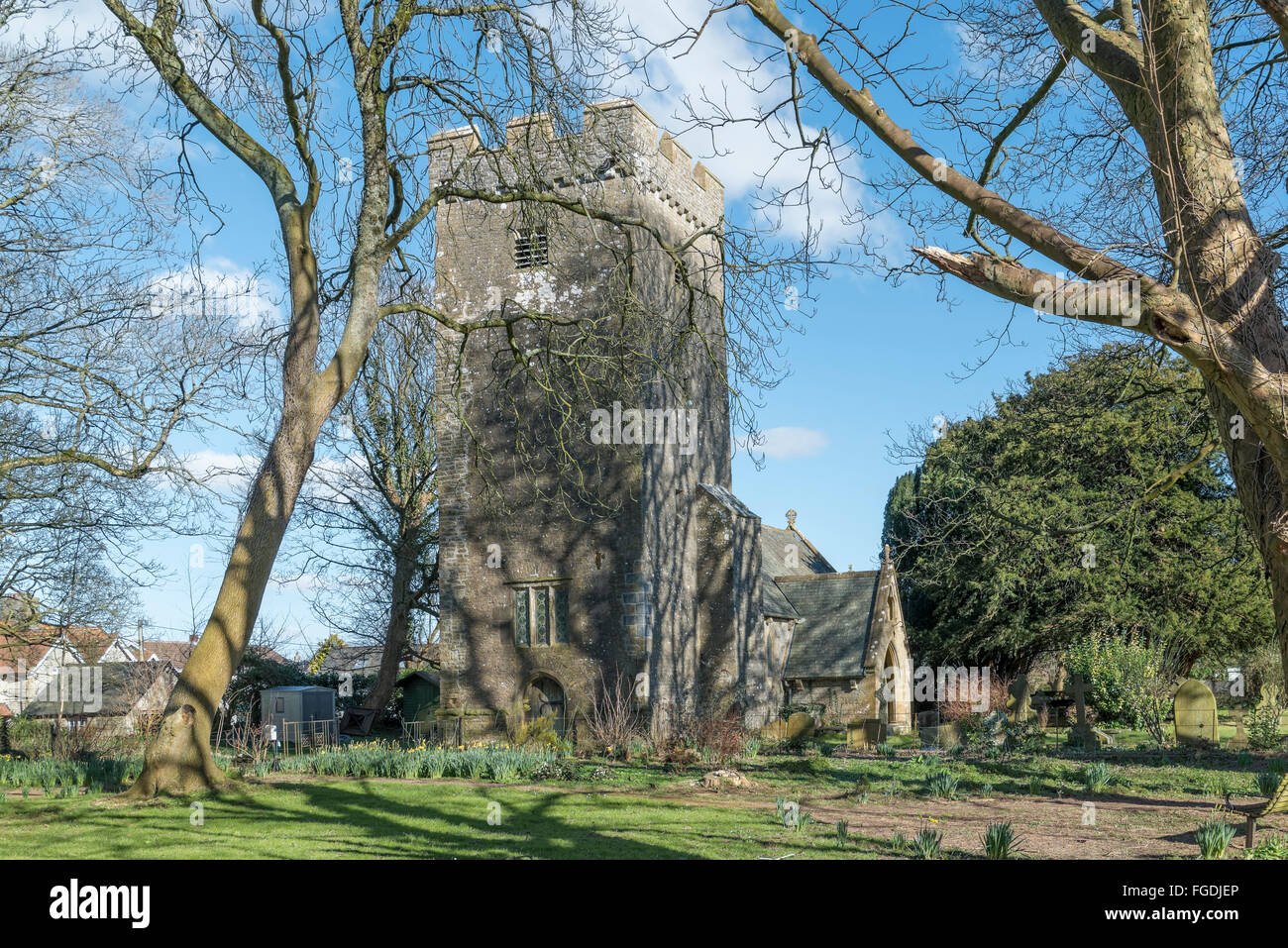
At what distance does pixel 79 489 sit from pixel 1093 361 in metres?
15.4

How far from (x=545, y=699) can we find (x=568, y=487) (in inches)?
186

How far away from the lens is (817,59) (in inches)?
301

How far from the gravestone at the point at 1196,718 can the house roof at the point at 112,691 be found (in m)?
23.7

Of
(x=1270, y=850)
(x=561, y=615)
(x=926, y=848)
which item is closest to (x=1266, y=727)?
(x=1270, y=850)

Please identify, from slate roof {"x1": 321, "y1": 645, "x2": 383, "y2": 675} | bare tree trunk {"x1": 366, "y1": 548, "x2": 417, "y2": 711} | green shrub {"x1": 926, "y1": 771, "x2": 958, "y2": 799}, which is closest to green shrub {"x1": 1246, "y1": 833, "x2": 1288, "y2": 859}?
green shrub {"x1": 926, "y1": 771, "x2": 958, "y2": 799}

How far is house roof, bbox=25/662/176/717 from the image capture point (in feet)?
91.5

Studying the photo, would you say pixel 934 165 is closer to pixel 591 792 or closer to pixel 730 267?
pixel 730 267

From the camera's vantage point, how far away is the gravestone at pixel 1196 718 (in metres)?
18.0

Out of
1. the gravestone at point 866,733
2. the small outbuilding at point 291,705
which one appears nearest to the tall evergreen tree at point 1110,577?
the gravestone at point 866,733

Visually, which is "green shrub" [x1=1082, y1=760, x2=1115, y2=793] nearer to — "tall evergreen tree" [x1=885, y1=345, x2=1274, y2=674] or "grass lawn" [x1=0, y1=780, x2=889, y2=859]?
"grass lawn" [x1=0, y1=780, x2=889, y2=859]

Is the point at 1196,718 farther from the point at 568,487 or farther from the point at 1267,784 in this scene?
the point at 568,487

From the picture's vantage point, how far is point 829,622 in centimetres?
2972

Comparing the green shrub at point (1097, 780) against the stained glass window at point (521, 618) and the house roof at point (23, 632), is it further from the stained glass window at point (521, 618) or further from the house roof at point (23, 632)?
the house roof at point (23, 632)
